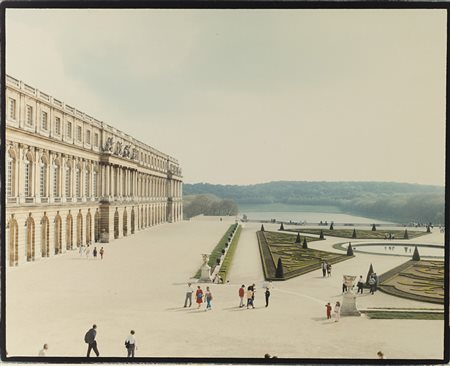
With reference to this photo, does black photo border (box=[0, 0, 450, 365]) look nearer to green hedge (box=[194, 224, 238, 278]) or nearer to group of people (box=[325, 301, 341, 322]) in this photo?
group of people (box=[325, 301, 341, 322])

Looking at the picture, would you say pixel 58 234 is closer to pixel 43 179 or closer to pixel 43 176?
pixel 43 179

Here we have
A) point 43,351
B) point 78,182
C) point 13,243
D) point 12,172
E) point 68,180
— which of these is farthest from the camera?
point 78,182

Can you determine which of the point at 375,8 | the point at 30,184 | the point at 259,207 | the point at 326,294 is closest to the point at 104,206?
the point at 30,184

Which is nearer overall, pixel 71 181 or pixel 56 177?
pixel 71 181

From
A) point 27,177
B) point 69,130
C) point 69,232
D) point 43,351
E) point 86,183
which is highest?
point 69,130

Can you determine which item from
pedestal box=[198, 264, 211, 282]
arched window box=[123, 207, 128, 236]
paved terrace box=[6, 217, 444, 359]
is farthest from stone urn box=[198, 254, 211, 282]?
arched window box=[123, 207, 128, 236]

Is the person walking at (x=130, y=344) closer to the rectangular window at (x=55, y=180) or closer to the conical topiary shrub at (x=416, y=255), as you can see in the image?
the rectangular window at (x=55, y=180)

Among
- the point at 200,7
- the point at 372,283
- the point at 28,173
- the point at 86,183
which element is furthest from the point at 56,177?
the point at 372,283
